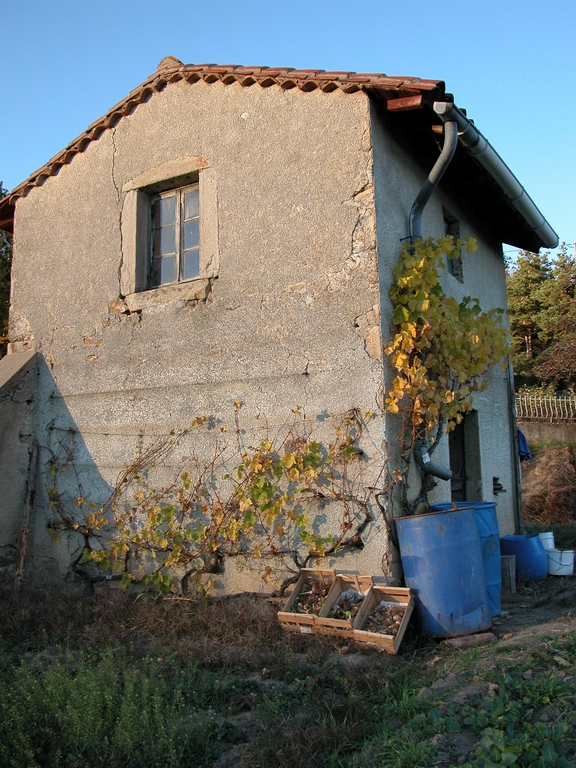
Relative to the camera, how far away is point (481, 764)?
257 cm

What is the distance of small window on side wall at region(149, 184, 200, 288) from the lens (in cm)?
643

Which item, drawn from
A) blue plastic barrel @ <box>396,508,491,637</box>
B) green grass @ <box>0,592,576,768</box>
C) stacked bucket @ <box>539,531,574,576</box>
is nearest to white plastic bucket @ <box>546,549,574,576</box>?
stacked bucket @ <box>539,531,574,576</box>

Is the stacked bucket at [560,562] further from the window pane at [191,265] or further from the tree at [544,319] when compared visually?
the tree at [544,319]

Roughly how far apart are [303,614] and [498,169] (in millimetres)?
4446

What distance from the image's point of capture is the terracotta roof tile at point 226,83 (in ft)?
17.1

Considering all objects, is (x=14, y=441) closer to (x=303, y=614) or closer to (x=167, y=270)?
(x=167, y=270)

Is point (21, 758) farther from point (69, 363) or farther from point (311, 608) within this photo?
point (69, 363)

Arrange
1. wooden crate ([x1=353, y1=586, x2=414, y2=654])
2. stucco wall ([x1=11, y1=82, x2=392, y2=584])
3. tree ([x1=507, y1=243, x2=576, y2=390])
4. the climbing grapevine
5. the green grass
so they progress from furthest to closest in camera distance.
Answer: tree ([x1=507, y1=243, x2=576, y2=390]) < stucco wall ([x1=11, y1=82, x2=392, y2=584]) < the climbing grapevine < wooden crate ([x1=353, y1=586, x2=414, y2=654]) < the green grass

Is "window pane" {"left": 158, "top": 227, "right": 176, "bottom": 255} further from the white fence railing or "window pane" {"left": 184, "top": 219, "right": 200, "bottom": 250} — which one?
the white fence railing

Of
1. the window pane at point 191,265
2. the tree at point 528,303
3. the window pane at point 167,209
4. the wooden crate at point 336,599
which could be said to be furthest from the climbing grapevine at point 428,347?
the tree at point 528,303

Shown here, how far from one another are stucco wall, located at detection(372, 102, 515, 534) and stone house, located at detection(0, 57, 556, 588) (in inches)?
1.3

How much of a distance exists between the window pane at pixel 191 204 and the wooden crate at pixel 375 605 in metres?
3.97

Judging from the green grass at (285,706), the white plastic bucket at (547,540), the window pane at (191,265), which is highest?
the window pane at (191,265)

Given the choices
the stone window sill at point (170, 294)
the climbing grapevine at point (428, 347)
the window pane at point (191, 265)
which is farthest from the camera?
the window pane at point (191, 265)
